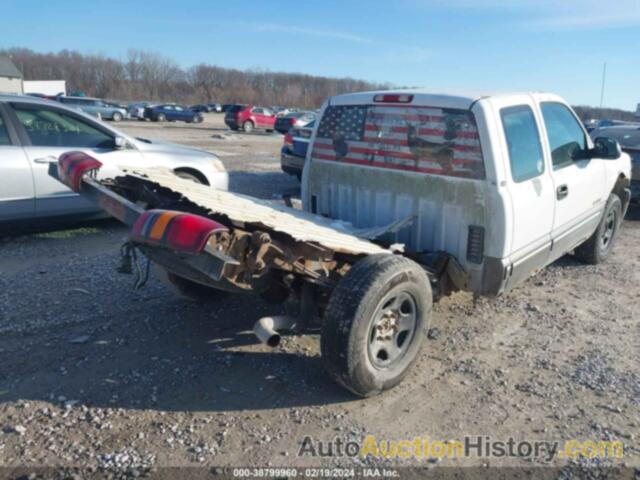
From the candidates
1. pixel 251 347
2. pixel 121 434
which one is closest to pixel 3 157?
pixel 251 347

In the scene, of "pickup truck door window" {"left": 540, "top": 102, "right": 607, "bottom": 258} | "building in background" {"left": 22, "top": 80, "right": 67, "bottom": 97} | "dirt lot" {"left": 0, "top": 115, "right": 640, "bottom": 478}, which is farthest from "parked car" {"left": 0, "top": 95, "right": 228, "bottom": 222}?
"building in background" {"left": 22, "top": 80, "right": 67, "bottom": 97}

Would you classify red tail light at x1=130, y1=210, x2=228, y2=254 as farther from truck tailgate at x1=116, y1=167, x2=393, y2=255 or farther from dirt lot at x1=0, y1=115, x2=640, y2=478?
dirt lot at x1=0, y1=115, x2=640, y2=478

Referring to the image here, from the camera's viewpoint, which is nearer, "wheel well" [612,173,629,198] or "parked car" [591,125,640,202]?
"wheel well" [612,173,629,198]

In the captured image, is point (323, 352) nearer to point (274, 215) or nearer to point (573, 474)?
point (274, 215)

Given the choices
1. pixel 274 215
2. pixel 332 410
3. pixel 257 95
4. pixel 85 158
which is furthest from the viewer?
pixel 257 95

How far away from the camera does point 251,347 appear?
404cm

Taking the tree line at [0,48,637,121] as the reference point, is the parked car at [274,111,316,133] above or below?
below

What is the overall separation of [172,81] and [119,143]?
106m

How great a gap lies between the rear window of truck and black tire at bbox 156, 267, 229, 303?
1.55m

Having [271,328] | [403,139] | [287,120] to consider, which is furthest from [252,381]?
[287,120]

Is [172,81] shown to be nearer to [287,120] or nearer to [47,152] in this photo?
[287,120]

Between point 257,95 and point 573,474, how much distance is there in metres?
98.7

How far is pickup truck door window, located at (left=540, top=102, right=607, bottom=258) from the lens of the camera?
4.57 m

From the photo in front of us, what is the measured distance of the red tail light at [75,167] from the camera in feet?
12.4
